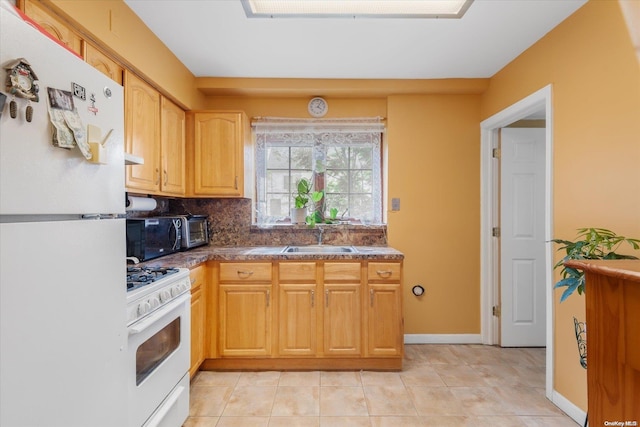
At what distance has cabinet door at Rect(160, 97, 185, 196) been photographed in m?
2.30

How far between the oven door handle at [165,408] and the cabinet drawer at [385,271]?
4.80 feet

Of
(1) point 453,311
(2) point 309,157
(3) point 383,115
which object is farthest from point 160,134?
(1) point 453,311

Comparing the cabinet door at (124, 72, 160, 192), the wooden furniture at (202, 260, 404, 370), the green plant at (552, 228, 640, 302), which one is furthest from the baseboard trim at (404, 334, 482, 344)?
the cabinet door at (124, 72, 160, 192)

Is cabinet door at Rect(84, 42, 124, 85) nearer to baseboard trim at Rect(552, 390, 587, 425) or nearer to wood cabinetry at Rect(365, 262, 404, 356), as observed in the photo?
wood cabinetry at Rect(365, 262, 404, 356)

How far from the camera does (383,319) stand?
2385 mm

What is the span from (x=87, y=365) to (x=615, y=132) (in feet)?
8.04

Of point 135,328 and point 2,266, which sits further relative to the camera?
point 135,328

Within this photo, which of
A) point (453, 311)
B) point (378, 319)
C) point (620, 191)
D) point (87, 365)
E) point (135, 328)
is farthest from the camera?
point (453, 311)

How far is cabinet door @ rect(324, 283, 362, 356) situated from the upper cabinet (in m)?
1.49

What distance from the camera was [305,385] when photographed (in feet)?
7.23

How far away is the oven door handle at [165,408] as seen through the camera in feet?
4.51

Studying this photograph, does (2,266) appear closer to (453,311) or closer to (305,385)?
(305,385)

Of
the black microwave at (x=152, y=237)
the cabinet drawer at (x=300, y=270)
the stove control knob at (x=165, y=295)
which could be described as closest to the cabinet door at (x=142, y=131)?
the black microwave at (x=152, y=237)

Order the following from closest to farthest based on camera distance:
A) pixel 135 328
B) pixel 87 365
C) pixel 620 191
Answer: pixel 87 365 < pixel 135 328 < pixel 620 191
